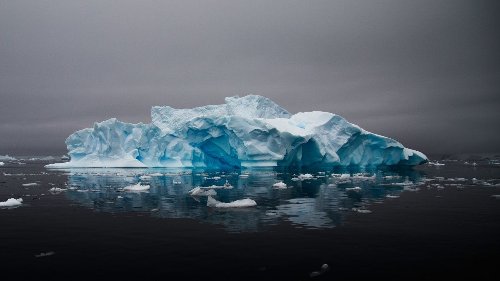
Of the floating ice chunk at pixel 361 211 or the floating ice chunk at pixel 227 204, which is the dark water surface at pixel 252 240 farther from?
the floating ice chunk at pixel 227 204

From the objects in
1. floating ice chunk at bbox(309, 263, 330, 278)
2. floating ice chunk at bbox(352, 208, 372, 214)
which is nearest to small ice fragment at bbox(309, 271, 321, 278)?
floating ice chunk at bbox(309, 263, 330, 278)

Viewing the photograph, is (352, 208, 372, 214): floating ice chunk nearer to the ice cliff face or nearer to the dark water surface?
the dark water surface

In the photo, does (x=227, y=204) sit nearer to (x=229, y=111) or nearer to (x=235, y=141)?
(x=235, y=141)

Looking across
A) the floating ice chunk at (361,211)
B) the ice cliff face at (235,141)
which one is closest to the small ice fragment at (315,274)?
the floating ice chunk at (361,211)

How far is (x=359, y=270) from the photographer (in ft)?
23.9

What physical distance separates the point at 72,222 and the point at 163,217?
107 inches

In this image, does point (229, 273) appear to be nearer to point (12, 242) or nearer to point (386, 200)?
point (12, 242)

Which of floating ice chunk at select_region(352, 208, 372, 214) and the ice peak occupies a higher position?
the ice peak

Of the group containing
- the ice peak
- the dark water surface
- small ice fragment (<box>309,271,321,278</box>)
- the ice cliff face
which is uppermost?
the ice peak

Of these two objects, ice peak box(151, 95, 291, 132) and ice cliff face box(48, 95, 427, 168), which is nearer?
ice cliff face box(48, 95, 427, 168)

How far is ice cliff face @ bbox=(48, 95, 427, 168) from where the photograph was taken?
134 feet

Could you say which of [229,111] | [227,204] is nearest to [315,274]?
[227,204]

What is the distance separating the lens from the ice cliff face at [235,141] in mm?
40844

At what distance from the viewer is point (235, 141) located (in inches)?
1649
